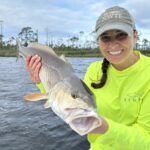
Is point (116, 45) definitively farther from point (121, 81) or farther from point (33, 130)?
point (33, 130)

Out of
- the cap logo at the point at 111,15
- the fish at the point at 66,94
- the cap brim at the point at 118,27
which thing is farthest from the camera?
the cap logo at the point at 111,15

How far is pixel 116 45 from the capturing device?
358 centimetres

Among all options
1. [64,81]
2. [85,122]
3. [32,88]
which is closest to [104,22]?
[64,81]

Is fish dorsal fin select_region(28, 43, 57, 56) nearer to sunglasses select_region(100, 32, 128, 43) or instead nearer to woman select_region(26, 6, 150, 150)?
woman select_region(26, 6, 150, 150)

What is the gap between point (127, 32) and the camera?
3.52 metres

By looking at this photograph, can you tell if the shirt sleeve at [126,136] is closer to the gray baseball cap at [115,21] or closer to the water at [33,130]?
the gray baseball cap at [115,21]

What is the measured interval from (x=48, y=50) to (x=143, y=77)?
94 cm

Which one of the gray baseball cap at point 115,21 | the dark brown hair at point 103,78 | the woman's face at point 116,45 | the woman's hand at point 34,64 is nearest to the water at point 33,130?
the dark brown hair at point 103,78

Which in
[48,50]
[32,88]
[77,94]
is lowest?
[32,88]

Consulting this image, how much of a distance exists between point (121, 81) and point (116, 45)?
1.42 ft

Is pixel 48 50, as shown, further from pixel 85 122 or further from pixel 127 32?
pixel 85 122

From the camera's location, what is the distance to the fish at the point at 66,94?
2607 mm

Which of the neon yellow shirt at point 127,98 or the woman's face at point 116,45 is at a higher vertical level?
the woman's face at point 116,45

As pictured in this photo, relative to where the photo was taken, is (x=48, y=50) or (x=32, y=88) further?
(x=32, y=88)
